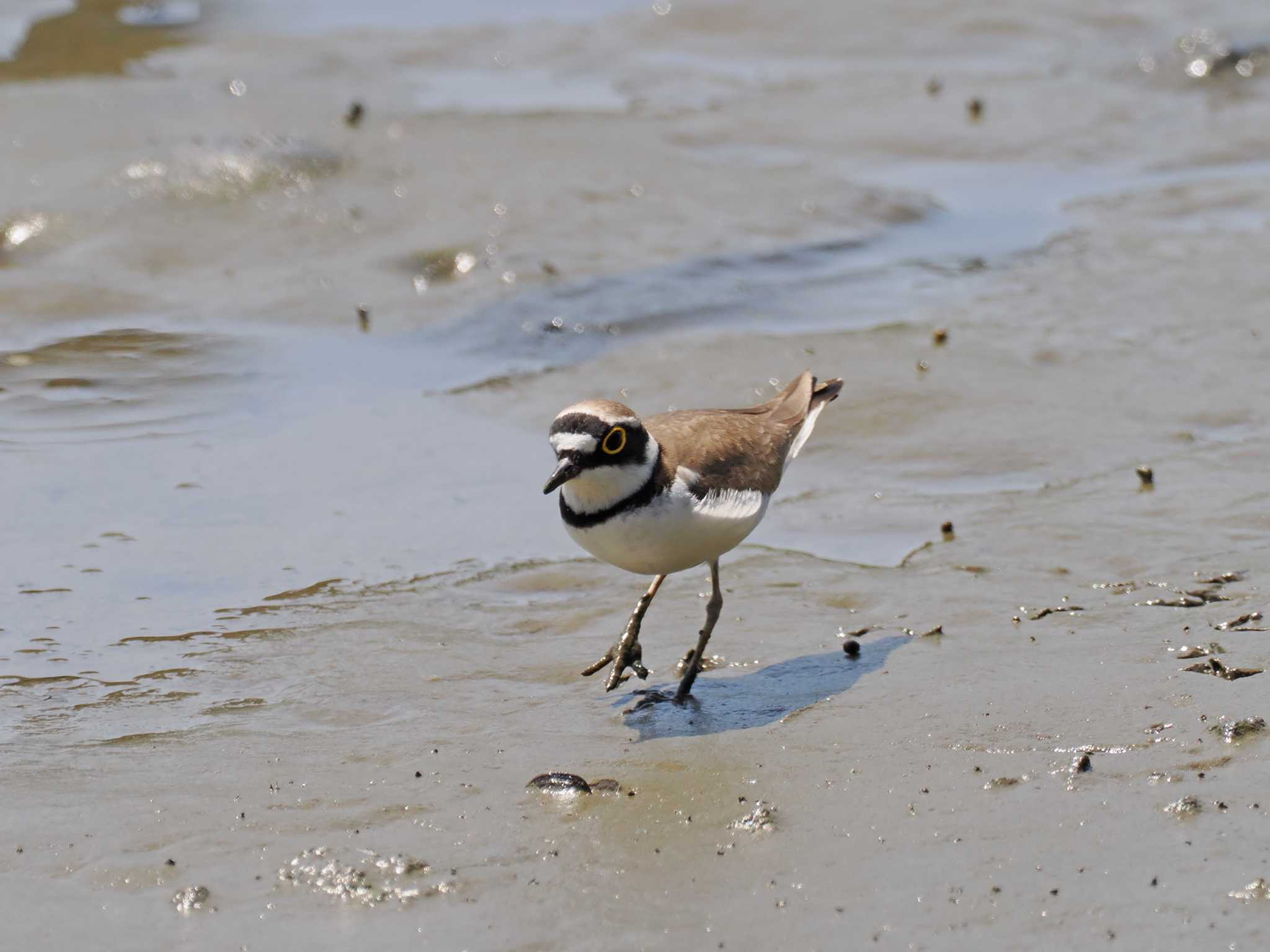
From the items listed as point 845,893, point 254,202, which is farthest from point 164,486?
point 845,893

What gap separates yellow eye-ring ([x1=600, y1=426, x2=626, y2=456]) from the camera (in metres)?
5.92

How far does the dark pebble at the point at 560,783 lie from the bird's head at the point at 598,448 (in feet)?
3.38

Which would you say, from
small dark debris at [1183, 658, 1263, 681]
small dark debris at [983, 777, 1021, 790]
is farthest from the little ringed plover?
small dark debris at [1183, 658, 1263, 681]

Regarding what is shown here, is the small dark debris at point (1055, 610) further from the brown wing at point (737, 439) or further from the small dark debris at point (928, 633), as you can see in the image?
the brown wing at point (737, 439)

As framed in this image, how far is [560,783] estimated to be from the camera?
5.35m

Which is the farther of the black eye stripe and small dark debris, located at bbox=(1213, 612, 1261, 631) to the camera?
small dark debris, located at bbox=(1213, 612, 1261, 631)

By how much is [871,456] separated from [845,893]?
183 inches

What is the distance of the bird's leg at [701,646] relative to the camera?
6379 millimetres

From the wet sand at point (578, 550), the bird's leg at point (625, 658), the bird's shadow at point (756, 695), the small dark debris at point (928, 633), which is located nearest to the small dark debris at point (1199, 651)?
the wet sand at point (578, 550)

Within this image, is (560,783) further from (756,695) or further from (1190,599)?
(1190,599)

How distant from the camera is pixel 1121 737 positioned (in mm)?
5461

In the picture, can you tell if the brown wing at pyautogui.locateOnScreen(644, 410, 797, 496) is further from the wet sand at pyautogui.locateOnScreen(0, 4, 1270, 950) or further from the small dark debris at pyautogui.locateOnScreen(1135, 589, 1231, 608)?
the small dark debris at pyautogui.locateOnScreen(1135, 589, 1231, 608)

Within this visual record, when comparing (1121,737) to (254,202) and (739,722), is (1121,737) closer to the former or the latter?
(739,722)

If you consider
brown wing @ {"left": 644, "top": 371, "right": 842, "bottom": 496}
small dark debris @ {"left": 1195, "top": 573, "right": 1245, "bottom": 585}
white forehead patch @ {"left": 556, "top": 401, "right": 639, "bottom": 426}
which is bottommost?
small dark debris @ {"left": 1195, "top": 573, "right": 1245, "bottom": 585}
